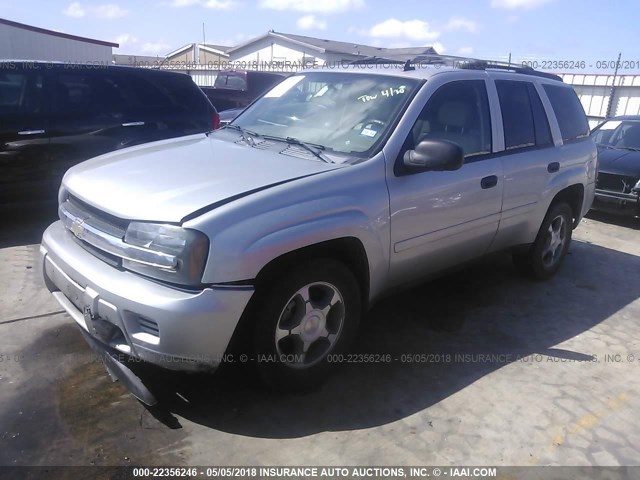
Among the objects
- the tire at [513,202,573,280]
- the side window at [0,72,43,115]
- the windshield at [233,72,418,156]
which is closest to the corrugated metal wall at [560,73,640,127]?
the tire at [513,202,573,280]

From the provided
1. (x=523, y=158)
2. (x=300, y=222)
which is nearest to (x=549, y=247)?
(x=523, y=158)

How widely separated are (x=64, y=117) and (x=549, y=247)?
533cm

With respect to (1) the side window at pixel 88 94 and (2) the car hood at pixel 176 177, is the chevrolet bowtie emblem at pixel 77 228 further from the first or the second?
(1) the side window at pixel 88 94

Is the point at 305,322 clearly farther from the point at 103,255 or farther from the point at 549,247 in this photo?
the point at 549,247

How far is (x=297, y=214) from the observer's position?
2.76 m

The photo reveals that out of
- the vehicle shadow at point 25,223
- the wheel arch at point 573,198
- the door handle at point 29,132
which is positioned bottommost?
the vehicle shadow at point 25,223

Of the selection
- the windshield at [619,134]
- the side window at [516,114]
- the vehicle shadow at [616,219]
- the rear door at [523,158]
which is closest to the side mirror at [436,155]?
the rear door at [523,158]

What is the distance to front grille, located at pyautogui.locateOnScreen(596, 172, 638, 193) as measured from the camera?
7668mm

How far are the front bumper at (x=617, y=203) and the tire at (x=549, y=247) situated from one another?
9.69 ft

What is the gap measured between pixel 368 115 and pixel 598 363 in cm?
240

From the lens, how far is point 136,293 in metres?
2.52

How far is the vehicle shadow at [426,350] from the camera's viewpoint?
117 inches

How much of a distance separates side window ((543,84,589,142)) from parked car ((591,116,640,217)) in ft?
9.28

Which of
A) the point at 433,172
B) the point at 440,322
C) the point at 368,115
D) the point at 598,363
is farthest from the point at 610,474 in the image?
the point at 368,115
